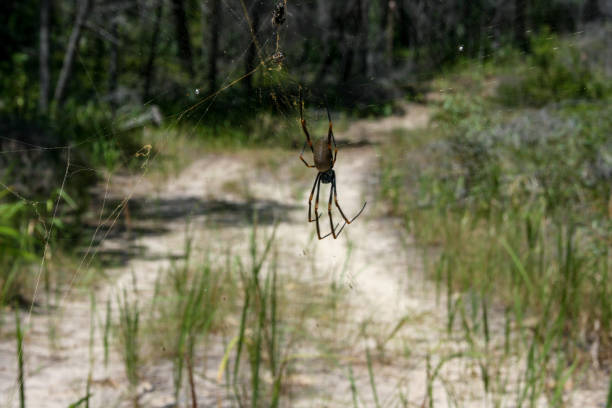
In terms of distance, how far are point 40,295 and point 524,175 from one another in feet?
9.61

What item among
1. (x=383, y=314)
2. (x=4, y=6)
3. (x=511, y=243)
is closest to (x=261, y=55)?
(x=383, y=314)

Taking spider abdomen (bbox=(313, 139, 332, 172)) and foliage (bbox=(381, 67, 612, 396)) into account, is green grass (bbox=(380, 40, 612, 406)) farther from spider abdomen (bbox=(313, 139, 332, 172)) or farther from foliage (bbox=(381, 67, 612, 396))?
spider abdomen (bbox=(313, 139, 332, 172))

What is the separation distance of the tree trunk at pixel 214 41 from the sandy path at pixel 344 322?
184 mm

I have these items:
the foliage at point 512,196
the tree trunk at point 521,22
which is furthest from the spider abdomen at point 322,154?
the foliage at point 512,196

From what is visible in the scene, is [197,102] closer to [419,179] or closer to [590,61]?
Answer: [419,179]

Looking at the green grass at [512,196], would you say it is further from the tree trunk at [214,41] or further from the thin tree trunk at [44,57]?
the thin tree trunk at [44,57]

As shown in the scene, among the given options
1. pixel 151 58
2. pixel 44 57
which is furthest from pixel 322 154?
pixel 44 57

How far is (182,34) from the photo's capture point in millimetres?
747

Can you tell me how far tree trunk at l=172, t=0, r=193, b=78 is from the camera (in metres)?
0.73

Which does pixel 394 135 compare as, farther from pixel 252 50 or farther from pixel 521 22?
pixel 252 50

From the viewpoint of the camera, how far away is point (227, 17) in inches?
29.8

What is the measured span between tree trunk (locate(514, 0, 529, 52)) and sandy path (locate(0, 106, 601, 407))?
24cm

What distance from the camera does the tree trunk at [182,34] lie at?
73cm

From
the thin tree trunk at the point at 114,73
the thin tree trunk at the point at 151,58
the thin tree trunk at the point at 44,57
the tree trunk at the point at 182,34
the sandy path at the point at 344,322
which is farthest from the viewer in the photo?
the thin tree trunk at the point at 44,57
